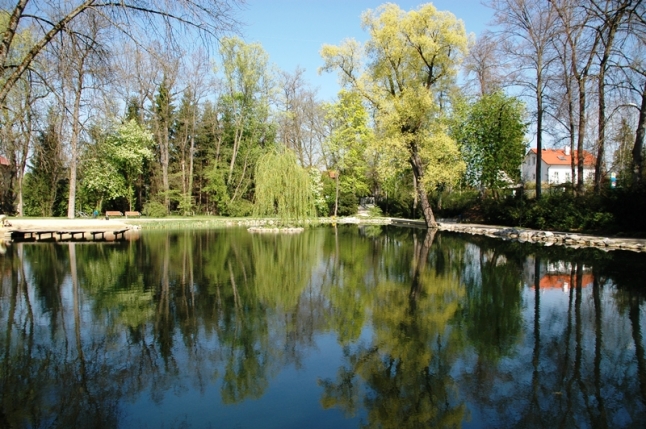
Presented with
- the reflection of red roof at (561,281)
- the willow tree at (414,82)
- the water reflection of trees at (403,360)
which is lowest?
the water reflection of trees at (403,360)

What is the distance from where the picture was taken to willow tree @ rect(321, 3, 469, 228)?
2436 cm

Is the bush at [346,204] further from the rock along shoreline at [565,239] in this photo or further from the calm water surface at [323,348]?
the calm water surface at [323,348]

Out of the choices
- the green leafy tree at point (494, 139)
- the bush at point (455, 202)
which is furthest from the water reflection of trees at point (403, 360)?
the bush at point (455, 202)

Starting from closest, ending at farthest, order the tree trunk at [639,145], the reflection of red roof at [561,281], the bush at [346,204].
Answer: the reflection of red roof at [561,281] < the tree trunk at [639,145] < the bush at [346,204]

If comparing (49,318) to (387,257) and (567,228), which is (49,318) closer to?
(387,257)

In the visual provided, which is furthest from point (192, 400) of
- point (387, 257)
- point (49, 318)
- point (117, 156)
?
point (117, 156)

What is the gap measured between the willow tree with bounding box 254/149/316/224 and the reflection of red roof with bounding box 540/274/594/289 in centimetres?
1669

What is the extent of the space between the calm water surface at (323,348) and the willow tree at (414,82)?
46.9 feet

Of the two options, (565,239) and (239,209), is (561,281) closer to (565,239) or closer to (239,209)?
(565,239)

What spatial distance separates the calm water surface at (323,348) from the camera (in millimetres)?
4246

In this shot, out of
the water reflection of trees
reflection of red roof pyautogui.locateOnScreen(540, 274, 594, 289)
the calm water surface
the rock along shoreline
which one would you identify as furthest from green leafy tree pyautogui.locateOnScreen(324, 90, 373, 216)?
the water reflection of trees

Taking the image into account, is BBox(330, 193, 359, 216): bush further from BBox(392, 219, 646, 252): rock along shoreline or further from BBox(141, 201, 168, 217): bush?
Answer: BBox(392, 219, 646, 252): rock along shoreline

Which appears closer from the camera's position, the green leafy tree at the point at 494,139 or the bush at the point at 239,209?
the green leafy tree at the point at 494,139

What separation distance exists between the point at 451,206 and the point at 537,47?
13410 mm
